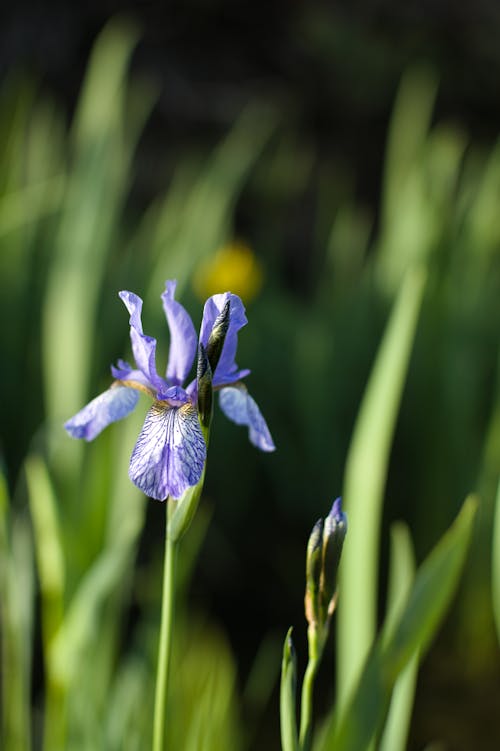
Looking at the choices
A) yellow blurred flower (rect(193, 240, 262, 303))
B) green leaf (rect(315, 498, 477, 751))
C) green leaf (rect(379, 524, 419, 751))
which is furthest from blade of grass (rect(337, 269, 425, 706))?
yellow blurred flower (rect(193, 240, 262, 303))

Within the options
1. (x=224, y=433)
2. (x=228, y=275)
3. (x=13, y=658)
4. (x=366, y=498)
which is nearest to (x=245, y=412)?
(x=366, y=498)

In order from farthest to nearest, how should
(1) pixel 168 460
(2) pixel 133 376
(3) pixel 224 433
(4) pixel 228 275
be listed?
(4) pixel 228 275 < (3) pixel 224 433 < (2) pixel 133 376 < (1) pixel 168 460

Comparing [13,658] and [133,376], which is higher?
[133,376]

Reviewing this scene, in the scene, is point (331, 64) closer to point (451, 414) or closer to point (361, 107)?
point (361, 107)

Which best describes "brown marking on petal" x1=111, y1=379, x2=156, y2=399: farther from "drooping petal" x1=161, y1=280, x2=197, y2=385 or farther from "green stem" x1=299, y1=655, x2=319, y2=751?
"green stem" x1=299, y1=655, x2=319, y2=751

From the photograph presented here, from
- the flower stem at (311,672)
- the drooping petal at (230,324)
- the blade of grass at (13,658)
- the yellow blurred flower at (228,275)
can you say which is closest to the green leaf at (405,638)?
the flower stem at (311,672)

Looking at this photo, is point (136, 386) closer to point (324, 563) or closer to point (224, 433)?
point (324, 563)

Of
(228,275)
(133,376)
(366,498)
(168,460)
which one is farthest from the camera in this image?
(228,275)
